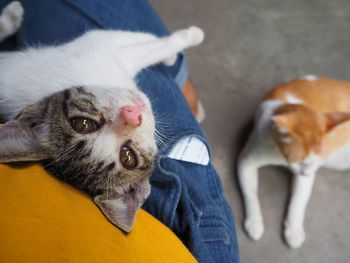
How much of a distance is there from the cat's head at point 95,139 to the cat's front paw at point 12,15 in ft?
1.41

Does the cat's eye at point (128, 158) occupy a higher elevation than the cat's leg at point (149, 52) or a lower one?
lower

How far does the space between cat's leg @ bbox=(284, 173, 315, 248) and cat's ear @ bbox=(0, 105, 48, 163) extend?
120cm

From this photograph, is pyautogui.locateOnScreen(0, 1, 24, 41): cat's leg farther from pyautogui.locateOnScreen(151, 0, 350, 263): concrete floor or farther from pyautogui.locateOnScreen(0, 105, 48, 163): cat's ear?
pyautogui.locateOnScreen(151, 0, 350, 263): concrete floor

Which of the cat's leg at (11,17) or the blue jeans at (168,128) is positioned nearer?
the blue jeans at (168,128)

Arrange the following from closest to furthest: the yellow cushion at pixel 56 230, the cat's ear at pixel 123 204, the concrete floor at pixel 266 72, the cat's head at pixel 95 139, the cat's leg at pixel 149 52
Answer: the yellow cushion at pixel 56 230, the cat's ear at pixel 123 204, the cat's head at pixel 95 139, the cat's leg at pixel 149 52, the concrete floor at pixel 266 72

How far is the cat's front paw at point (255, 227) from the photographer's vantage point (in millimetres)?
1572

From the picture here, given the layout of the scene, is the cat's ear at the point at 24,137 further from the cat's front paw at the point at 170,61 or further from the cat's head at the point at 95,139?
the cat's front paw at the point at 170,61

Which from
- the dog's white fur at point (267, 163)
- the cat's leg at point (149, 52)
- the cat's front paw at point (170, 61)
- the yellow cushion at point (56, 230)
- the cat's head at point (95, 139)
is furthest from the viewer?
the dog's white fur at point (267, 163)

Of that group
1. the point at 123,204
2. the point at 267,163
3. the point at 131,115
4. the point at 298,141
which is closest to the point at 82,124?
the point at 131,115

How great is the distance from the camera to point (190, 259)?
683mm

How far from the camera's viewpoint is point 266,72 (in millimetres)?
1916

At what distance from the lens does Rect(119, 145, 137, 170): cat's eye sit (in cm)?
83

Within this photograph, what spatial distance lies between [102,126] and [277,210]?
3.85 ft

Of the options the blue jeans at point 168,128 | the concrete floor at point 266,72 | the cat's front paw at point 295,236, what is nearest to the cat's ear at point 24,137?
the blue jeans at point 168,128
